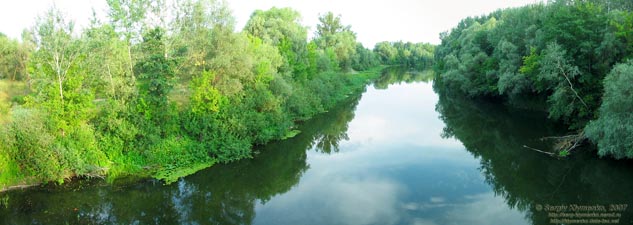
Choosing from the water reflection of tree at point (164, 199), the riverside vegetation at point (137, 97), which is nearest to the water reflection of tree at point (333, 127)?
the riverside vegetation at point (137, 97)

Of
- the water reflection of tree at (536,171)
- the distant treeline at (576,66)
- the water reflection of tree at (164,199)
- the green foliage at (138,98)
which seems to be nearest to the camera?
the water reflection of tree at (164,199)

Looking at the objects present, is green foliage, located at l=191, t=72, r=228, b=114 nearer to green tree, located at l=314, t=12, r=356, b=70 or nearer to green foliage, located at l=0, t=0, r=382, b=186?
green foliage, located at l=0, t=0, r=382, b=186

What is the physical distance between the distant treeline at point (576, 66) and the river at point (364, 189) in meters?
2.52

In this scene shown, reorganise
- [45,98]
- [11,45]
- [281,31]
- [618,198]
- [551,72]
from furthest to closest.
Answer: [281,31] < [11,45] < [551,72] < [45,98] < [618,198]

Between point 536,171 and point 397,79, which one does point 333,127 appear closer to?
point 536,171

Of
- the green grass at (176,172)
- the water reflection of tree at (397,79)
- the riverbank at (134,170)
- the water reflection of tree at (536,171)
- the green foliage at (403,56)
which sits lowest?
the water reflection of tree at (536,171)

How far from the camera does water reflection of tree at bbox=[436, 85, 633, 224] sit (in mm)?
17562

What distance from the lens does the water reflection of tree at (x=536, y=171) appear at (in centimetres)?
1756

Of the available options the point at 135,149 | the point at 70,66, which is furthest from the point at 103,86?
the point at 135,149

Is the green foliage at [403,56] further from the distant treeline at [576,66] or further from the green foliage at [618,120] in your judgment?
the green foliage at [618,120]

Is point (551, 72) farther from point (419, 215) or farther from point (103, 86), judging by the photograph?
point (103, 86)

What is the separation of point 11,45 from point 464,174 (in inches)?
1596

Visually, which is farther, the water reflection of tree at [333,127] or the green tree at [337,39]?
the green tree at [337,39]

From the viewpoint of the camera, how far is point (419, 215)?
16.2 metres
